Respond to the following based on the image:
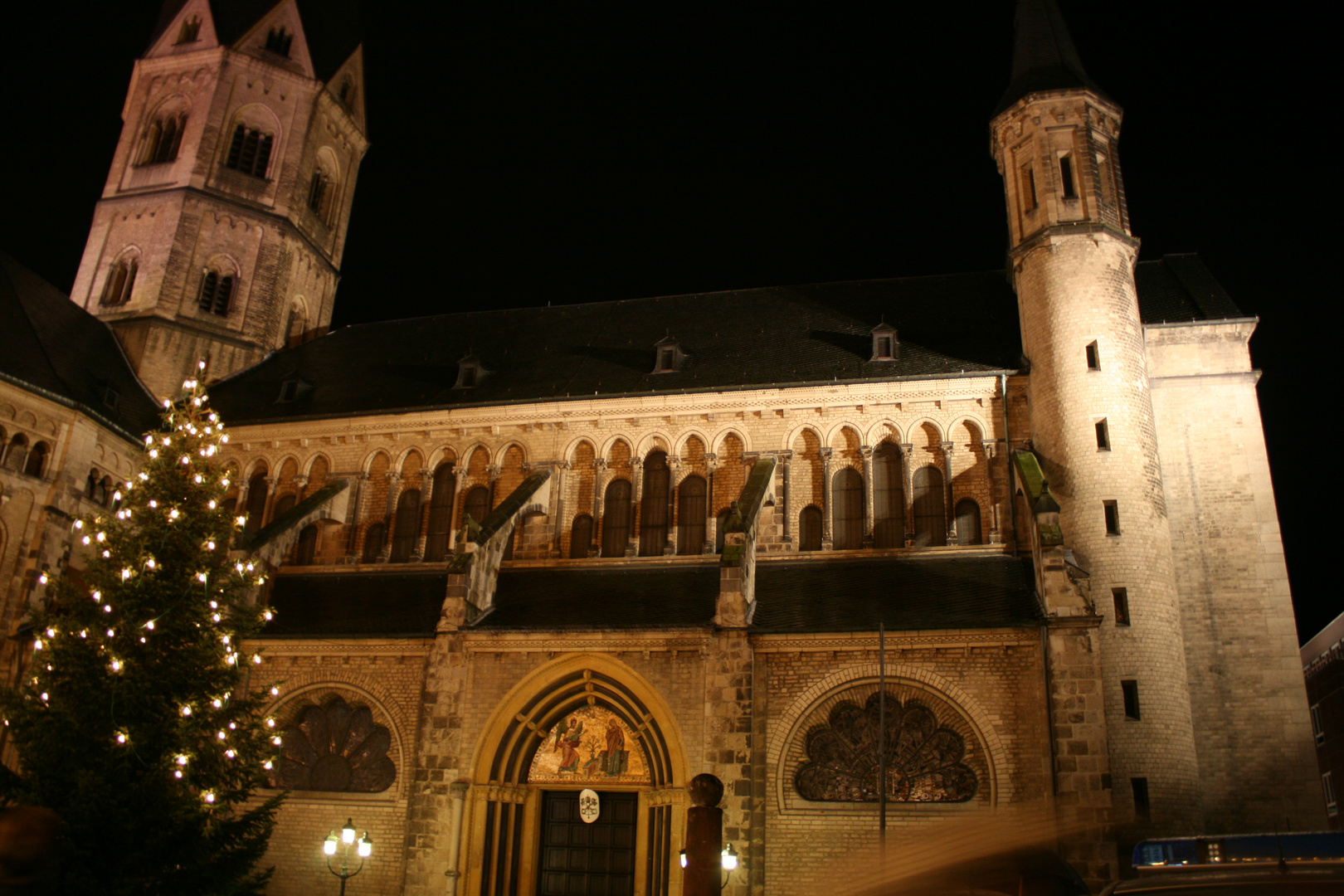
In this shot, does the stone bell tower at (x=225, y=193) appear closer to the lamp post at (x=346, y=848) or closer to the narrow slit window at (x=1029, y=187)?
the lamp post at (x=346, y=848)

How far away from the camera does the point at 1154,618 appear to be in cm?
1819

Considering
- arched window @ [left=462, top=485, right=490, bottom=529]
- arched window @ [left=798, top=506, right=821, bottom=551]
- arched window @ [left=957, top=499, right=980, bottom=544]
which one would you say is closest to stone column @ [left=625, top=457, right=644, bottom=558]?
arched window @ [left=462, top=485, right=490, bottom=529]

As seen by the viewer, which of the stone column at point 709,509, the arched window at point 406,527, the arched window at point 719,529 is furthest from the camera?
the arched window at point 406,527

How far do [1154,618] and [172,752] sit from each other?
1681 centimetres

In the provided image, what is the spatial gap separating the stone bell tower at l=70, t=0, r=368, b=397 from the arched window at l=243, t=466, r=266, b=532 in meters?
5.38

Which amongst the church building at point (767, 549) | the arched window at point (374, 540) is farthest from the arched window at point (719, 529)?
the arched window at point (374, 540)

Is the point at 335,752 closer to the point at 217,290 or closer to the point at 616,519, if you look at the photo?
the point at 616,519

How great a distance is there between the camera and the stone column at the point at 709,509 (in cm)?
2178

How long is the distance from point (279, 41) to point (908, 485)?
1019 inches

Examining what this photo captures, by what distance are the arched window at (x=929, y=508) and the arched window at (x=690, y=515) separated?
4711 mm

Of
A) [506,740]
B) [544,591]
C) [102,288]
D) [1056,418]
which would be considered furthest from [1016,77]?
[102,288]

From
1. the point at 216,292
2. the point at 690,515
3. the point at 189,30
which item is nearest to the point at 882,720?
the point at 690,515

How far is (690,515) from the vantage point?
73.6 ft

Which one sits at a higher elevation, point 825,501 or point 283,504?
point 283,504
